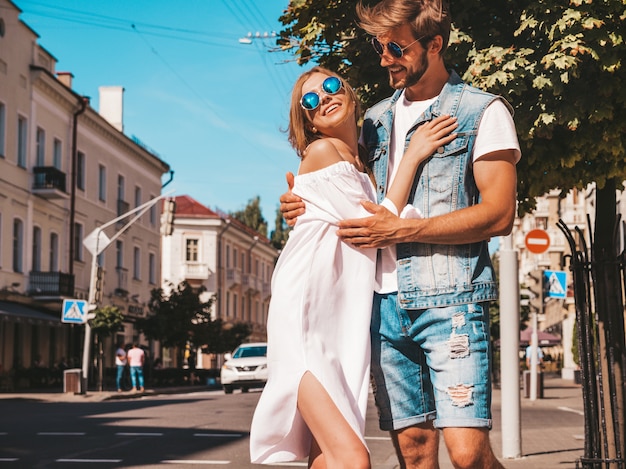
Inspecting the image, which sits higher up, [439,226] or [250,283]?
[250,283]

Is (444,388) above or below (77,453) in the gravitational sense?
above

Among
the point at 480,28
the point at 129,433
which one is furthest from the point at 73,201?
the point at 480,28

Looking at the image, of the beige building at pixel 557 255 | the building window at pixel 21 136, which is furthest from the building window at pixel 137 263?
the beige building at pixel 557 255

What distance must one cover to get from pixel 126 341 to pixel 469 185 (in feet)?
153

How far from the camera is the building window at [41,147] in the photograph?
39281 mm

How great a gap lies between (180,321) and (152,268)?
9717 millimetres

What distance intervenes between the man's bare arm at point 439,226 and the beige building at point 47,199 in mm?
29644

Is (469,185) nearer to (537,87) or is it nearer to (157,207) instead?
(537,87)

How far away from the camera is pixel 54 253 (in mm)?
40500

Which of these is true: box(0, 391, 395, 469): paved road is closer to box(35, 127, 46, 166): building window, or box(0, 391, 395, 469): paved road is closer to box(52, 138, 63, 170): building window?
box(35, 127, 46, 166): building window

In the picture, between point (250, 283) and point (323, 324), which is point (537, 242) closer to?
point (323, 324)

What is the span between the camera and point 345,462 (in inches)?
123

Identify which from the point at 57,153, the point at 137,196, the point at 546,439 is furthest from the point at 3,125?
the point at 546,439

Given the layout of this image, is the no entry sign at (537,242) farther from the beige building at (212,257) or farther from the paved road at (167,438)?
the beige building at (212,257)
